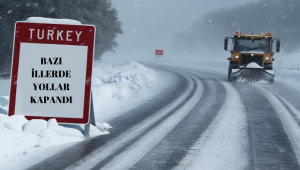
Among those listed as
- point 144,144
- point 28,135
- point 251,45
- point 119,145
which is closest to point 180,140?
point 144,144

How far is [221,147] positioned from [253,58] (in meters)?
13.8

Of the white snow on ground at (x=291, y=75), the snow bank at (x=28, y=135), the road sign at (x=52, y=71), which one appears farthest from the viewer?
the white snow on ground at (x=291, y=75)

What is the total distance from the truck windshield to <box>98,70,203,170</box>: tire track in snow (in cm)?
1071

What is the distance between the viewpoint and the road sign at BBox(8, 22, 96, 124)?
603 centimetres

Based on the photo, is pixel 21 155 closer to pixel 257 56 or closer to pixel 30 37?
pixel 30 37

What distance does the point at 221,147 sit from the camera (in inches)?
217

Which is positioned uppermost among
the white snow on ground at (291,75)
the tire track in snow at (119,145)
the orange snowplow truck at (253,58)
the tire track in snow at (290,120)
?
the orange snowplow truck at (253,58)

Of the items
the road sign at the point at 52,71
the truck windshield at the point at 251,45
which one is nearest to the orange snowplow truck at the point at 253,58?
the truck windshield at the point at 251,45

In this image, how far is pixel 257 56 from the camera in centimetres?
1838

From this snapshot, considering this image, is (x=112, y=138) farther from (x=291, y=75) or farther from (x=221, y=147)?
(x=291, y=75)

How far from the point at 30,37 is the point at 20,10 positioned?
24.5m

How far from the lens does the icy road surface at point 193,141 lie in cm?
465

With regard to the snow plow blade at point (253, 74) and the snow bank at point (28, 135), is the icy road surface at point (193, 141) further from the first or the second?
the snow plow blade at point (253, 74)

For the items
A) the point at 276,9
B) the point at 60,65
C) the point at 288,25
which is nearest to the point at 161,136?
the point at 60,65
